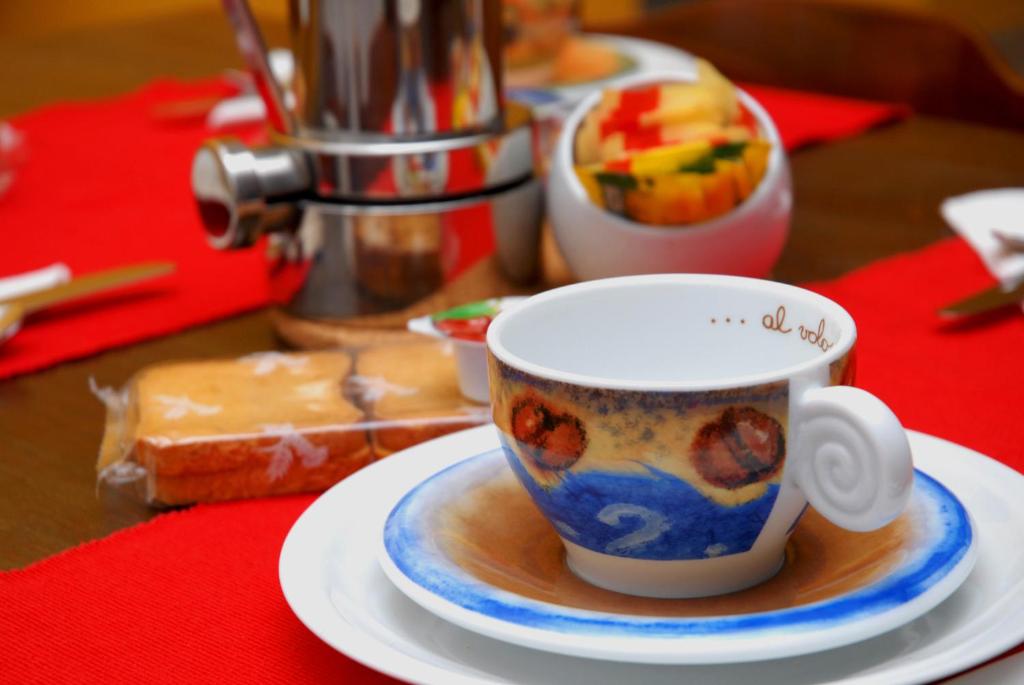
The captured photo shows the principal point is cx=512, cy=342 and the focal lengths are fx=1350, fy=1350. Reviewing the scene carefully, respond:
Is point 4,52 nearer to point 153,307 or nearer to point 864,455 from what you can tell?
point 153,307

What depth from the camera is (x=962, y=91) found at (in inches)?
42.7

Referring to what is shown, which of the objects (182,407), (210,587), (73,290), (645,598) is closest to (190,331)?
(73,290)

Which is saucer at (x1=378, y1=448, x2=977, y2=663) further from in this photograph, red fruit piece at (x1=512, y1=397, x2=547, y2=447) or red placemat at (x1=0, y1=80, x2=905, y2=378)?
red placemat at (x1=0, y1=80, x2=905, y2=378)

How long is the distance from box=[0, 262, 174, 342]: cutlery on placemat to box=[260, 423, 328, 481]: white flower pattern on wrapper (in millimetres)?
229

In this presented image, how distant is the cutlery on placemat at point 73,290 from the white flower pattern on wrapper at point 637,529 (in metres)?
0.41

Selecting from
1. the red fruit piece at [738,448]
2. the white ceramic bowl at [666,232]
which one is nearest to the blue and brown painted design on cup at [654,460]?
the red fruit piece at [738,448]

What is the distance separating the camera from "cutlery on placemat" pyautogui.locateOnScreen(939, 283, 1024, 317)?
620 mm

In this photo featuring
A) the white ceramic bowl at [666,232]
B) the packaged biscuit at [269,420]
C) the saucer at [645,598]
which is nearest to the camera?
the saucer at [645,598]

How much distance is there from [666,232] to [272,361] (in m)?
0.19

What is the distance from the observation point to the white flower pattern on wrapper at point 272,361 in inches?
21.8

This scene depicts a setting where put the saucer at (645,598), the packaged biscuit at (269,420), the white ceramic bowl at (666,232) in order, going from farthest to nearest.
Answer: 1. the white ceramic bowl at (666,232)
2. the packaged biscuit at (269,420)
3. the saucer at (645,598)

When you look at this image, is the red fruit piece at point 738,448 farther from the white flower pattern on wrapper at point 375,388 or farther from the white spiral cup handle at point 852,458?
the white flower pattern on wrapper at point 375,388

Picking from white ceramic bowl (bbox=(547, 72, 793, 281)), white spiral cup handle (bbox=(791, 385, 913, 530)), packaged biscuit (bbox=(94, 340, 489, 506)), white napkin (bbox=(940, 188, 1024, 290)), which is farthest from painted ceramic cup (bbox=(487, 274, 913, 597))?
white napkin (bbox=(940, 188, 1024, 290))

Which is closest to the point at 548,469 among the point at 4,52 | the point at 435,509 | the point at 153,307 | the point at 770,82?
the point at 435,509
